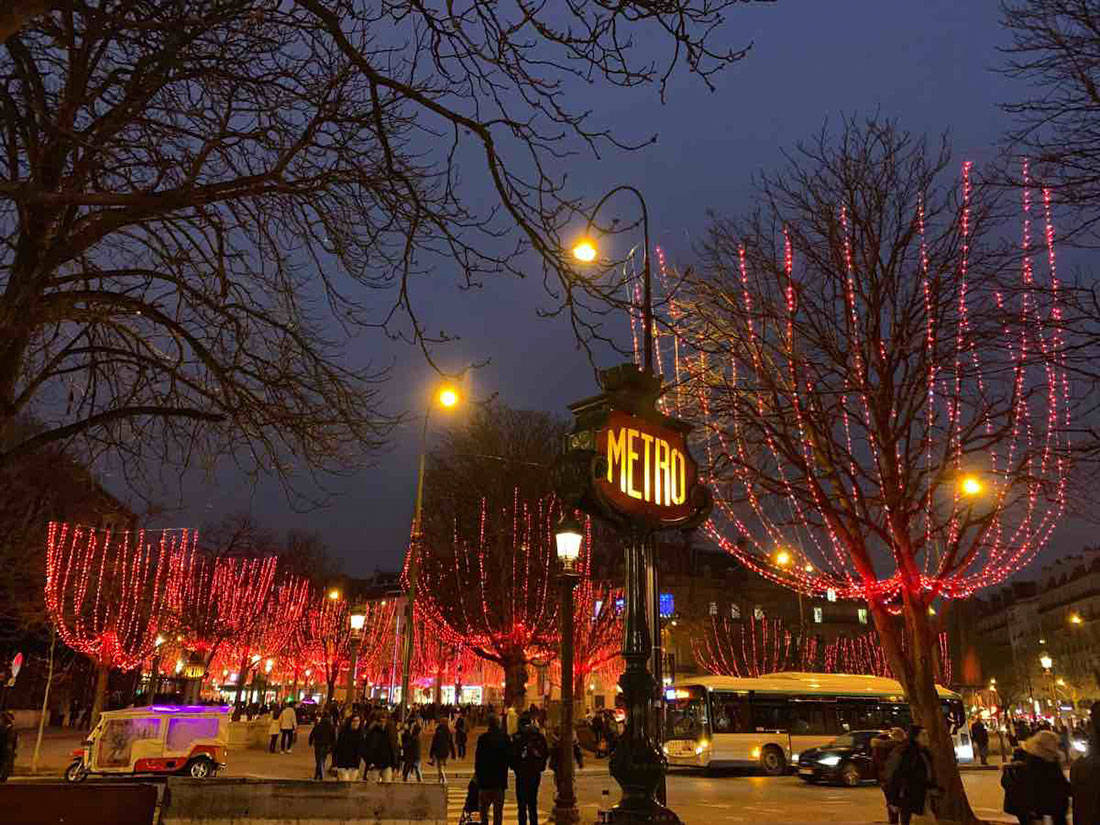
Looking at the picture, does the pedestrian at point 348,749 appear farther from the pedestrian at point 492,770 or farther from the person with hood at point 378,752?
the pedestrian at point 492,770

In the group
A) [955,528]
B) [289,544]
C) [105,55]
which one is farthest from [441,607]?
[289,544]

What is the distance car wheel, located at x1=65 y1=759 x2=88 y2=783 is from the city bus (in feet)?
57.6

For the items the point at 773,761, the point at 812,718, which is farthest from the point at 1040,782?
the point at 812,718

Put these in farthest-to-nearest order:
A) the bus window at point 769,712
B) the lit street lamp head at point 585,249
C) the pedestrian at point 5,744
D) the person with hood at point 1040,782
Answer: the bus window at point 769,712 → the pedestrian at point 5,744 → the person with hood at point 1040,782 → the lit street lamp head at point 585,249

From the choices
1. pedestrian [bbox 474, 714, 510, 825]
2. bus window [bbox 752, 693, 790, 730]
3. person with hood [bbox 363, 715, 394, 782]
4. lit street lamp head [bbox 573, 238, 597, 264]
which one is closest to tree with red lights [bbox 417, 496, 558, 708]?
bus window [bbox 752, 693, 790, 730]

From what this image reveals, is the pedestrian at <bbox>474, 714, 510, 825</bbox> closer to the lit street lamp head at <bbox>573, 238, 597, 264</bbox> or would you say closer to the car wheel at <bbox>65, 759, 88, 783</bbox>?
the lit street lamp head at <bbox>573, 238, 597, 264</bbox>

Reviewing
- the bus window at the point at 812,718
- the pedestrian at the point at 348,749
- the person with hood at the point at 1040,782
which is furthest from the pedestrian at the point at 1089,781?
the bus window at the point at 812,718

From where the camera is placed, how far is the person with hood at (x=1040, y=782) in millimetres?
7090

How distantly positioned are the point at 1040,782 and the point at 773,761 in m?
24.2

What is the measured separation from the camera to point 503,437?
36.2 meters

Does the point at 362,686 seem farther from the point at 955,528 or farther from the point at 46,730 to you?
the point at 955,528

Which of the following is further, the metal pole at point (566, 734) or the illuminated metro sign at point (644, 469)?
the metal pole at point (566, 734)

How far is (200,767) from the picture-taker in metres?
19.6

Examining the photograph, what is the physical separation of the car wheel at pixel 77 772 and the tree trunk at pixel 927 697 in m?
17.0
